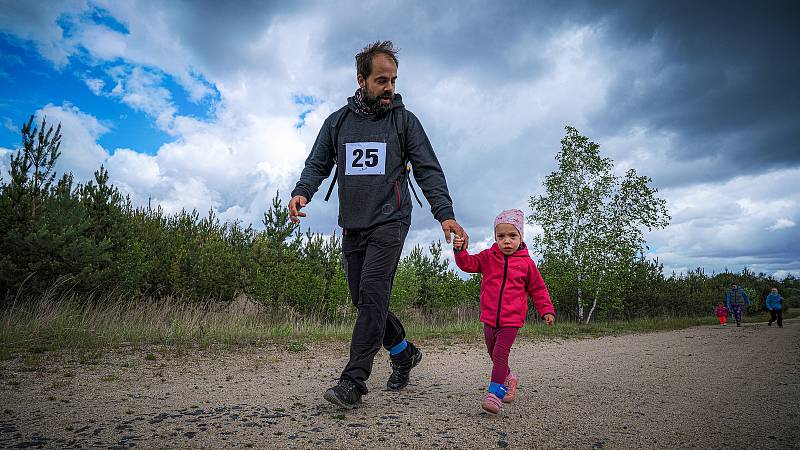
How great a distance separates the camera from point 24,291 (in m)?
11.6

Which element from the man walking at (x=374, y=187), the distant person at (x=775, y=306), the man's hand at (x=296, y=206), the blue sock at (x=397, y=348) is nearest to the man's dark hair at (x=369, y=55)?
the man walking at (x=374, y=187)

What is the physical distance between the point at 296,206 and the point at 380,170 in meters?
0.71

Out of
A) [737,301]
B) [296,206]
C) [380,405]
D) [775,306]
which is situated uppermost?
[296,206]

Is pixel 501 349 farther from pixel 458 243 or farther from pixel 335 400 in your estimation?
pixel 335 400

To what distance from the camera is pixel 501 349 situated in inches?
150

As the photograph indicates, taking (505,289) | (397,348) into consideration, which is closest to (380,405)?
(397,348)

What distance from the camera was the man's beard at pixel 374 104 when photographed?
392 centimetres

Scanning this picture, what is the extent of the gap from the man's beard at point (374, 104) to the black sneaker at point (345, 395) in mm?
2052

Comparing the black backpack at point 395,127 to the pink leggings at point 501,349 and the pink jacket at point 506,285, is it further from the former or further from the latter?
the pink leggings at point 501,349

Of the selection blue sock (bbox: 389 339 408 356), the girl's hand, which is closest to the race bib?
the girl's hand

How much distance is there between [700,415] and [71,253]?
13.0 metres

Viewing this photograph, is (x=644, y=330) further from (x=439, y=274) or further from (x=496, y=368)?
(x=496, y=368)

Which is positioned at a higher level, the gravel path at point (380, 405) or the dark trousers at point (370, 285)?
the dark trousers at point (370, 285)

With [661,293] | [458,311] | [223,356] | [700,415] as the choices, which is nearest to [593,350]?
[700,415]
